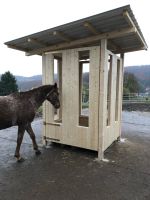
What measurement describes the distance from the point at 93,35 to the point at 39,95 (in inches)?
65.8

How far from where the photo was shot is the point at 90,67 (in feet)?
11.3

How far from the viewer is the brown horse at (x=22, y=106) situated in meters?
3.26

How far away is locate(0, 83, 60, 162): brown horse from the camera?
3.26 meters

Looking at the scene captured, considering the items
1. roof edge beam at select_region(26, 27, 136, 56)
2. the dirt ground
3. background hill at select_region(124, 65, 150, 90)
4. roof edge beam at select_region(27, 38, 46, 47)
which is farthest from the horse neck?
background hill at select_region(124, 65, 150, 90)

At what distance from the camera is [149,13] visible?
20.8 feet

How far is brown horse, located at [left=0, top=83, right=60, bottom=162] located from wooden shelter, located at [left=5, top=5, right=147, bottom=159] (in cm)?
32

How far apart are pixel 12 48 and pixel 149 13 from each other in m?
5.17

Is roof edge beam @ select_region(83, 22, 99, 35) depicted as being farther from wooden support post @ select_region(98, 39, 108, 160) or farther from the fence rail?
the fence rail

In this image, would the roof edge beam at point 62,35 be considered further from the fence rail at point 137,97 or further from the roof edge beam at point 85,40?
the fence rail at point 137,97

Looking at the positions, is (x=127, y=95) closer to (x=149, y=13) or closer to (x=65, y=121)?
(x=149, y=13)

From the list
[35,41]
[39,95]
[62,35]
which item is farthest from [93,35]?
[39,95]

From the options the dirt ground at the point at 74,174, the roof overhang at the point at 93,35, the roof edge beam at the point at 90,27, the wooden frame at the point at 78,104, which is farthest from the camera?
the wooden frame at the point at 78,104

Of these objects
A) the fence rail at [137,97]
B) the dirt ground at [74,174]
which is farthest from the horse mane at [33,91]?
the fence rail at [137,97]

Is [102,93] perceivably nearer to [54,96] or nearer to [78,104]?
[78,104]
